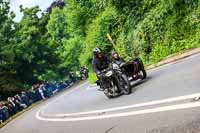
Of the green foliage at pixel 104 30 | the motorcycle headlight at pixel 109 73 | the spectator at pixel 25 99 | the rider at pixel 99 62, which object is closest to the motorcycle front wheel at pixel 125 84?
the motorcycle headlight at pixel 109 73

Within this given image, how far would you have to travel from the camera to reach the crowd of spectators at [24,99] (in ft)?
104

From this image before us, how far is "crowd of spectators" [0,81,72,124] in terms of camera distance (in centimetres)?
3169

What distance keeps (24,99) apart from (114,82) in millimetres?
23496

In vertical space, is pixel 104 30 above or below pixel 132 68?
above

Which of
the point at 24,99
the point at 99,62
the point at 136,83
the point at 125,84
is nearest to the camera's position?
the point at 125,84

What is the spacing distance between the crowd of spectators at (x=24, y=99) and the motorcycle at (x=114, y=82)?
1568 centimetres

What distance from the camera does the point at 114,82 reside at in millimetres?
15211

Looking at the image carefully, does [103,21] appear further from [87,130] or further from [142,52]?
[87,130]

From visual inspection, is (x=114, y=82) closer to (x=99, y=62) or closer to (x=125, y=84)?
(x=125, y=84)

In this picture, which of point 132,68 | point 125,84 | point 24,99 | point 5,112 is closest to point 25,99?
point 24,99

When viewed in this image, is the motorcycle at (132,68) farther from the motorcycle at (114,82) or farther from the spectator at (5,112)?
the spectator at (5,112)

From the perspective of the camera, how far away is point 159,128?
27.2 ft

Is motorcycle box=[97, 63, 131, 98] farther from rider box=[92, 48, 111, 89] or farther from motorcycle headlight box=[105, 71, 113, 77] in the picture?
rider box=[92, 48, 111, 89]

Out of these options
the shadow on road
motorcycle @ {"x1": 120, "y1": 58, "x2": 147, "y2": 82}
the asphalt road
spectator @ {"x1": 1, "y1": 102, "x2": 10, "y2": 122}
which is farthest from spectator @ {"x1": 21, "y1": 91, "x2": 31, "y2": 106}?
the asphalt road
